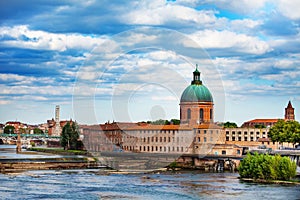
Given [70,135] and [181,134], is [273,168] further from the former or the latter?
[70,135]

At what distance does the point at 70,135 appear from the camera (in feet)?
408

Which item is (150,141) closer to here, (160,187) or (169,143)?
(169,143)

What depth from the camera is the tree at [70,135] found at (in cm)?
12231

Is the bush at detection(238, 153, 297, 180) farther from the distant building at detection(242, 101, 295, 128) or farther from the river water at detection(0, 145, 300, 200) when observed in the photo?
the distant building at detection(242, 101, 295, 128)

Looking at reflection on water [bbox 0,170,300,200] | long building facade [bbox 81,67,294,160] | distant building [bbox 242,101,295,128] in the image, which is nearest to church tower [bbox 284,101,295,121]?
distant building [bbox 242,101,295,128]

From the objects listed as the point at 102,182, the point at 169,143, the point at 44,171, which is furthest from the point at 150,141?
the point at 102,182

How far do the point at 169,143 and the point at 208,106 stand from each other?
521 inches

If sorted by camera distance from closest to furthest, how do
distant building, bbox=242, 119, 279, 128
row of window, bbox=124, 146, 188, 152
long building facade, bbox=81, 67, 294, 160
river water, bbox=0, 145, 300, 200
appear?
1. river water, bbox=0, 145, 300, 200
2. row of window, bbox=124, 146, 188, 152
3. long building facade, bbox=81, 67, 294, 160
4. distant building, bbox=242, 119, 279, 128

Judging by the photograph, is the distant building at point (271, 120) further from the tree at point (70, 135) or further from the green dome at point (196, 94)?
the tree at point (70, 135)

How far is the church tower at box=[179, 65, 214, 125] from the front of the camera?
110 meters

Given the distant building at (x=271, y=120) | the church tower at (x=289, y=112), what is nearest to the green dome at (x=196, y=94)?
the distant building at (x=271, y=120)

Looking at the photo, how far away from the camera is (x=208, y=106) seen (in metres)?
113

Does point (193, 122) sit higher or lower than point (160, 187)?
higher

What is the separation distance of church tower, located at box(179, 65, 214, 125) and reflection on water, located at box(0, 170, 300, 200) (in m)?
38.7
